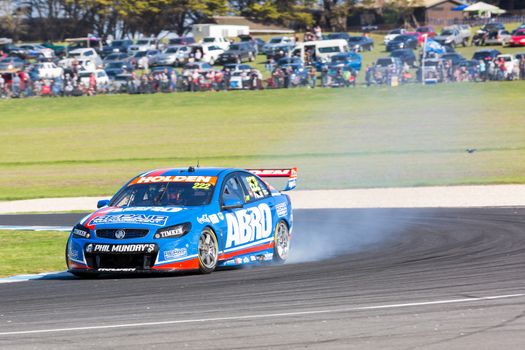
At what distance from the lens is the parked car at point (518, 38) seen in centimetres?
7319

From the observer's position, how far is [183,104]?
54.8 meters

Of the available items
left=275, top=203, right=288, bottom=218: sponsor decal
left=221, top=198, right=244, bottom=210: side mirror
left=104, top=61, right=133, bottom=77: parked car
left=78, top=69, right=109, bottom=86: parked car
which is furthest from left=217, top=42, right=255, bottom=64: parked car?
left=221, top=198, right=244, bottom=210: side mirror

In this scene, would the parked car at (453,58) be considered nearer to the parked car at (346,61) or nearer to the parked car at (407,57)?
the parked car at (407,57)

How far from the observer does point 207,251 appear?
11.9m

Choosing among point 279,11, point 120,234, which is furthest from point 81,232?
point 279,11

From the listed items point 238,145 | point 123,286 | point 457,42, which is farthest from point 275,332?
point 457,42

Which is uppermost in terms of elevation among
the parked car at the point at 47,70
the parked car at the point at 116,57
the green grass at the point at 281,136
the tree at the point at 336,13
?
the tree at the point at 336,13

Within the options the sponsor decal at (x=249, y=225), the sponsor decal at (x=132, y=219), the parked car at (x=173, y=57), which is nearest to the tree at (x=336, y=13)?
the parked car at (x=173, y=57)

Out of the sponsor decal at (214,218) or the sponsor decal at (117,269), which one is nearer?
the sponsor decal at (117,269)

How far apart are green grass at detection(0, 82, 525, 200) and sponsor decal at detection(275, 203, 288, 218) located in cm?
1308

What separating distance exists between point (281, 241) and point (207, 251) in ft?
A: 6.37

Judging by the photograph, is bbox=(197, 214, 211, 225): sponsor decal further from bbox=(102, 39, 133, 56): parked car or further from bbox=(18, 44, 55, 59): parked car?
bbox=(102, 39, 133, 56): parked car

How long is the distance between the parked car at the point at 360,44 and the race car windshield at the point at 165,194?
65709 millimetres

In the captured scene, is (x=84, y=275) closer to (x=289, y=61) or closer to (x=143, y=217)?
(x=143, y=217)
